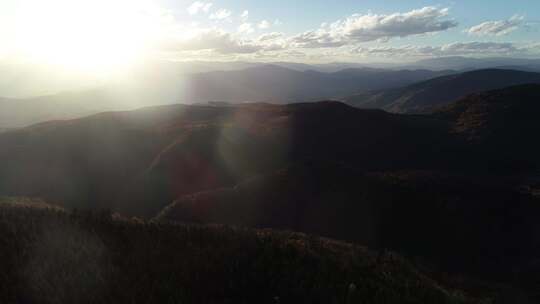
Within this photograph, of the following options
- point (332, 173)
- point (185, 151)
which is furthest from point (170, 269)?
point (185, 151)

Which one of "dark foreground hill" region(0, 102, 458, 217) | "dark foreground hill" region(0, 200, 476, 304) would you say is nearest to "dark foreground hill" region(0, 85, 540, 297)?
"dark foreground hill" region(0, 102, 458, 217)

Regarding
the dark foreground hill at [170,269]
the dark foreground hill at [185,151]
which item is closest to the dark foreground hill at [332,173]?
the dark foreground hill at [185,151]

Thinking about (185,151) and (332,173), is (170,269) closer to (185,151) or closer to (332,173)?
(332,173)

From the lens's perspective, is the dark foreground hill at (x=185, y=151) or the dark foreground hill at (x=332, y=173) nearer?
the dark foreground hill at (x=332, y=173)

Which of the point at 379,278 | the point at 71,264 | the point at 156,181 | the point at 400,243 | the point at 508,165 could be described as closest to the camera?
the point at 71,264

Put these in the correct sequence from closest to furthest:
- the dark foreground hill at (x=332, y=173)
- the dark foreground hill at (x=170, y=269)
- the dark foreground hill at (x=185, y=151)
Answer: the dark foreground hill at (x=170, y=269) < the dark foreground hill at (x=332, y=173) < the dark foreground hill at (x=185, y=151)

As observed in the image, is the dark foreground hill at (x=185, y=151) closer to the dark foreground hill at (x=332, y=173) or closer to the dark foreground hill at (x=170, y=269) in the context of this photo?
the dark foreground hill at (x=332, y=173)

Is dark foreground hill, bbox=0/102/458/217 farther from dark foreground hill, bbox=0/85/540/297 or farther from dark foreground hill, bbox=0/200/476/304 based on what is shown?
dark foreground hill, bbox=0/200/476/304

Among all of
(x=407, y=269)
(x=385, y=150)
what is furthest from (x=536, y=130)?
(x=407, y=269)

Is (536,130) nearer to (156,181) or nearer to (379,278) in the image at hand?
(156,181)
